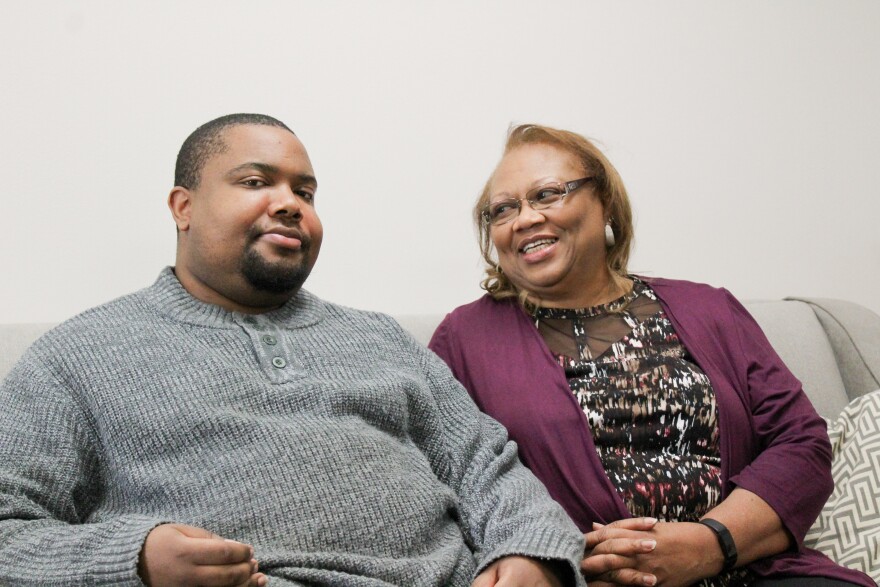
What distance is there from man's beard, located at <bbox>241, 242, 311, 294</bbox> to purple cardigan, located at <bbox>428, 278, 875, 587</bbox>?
0.39 metres

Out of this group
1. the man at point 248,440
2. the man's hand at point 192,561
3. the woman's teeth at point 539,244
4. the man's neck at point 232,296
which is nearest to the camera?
the man's hand at point 192,561

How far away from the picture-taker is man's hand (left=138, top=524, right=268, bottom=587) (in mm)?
925

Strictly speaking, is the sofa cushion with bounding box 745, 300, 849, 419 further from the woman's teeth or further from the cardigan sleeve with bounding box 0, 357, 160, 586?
the cardigan sleeve with bounding box 0, 357, 160, 586

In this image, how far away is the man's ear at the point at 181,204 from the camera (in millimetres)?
1417

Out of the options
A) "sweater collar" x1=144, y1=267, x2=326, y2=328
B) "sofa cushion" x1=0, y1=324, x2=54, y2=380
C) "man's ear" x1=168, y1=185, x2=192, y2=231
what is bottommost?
"sofa cushion" x1=0, y1=324, x2=54, y2=380

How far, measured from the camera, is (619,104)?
2.24 meters

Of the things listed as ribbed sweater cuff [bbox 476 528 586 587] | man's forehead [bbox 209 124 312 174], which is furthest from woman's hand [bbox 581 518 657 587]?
man's forehead [bbox 209 124 312 174]

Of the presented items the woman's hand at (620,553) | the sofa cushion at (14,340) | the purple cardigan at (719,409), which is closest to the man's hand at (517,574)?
the woman's hand at (620,553)

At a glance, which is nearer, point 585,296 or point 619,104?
point 585,296

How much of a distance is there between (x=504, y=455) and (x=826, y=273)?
1.55 metres

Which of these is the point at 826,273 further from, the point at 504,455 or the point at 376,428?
the point at 376,428

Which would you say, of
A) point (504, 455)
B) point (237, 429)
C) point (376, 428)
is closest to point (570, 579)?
point (504, 455)

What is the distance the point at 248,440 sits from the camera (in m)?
1.16

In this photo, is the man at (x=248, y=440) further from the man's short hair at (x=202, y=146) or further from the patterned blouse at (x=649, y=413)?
the patterned blouse at (x=649, y=413)
